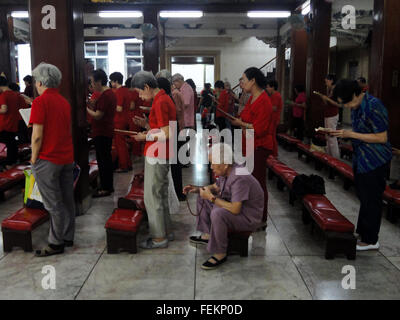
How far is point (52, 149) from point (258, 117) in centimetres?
179

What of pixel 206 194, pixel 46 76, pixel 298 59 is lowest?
pixel 206 194

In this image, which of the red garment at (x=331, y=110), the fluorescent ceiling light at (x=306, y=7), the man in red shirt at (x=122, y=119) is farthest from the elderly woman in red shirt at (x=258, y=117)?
the fluorescent ceiling light at (x=306, y=7)

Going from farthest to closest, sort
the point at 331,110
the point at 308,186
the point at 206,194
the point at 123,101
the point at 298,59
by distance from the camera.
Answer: the point at 298,59
the point at 331,110
the point at 123,101
the point at 308,186
the point at 206,194

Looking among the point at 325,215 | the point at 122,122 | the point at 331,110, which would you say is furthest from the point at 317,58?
the point at 325,215

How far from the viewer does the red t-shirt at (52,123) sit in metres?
2.98

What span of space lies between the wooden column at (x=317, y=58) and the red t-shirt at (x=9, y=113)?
613cm

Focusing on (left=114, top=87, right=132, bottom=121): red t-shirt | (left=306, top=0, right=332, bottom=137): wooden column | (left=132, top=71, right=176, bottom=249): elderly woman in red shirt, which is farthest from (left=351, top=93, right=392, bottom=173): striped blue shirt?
(left=306, top=0, right=332, bottom=137): wooden column

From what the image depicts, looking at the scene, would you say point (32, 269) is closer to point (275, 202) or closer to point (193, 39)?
point (275, 202)

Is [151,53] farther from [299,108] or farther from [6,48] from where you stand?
[299,108]

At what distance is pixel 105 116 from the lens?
493 cm

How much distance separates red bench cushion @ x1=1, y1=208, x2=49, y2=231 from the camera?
3355 mm

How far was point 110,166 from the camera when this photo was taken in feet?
16.9

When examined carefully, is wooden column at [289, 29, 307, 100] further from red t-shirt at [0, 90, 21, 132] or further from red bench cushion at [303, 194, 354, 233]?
red bench cushion at [303, 194, 354, 233]

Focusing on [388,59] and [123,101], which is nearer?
[388,59]
